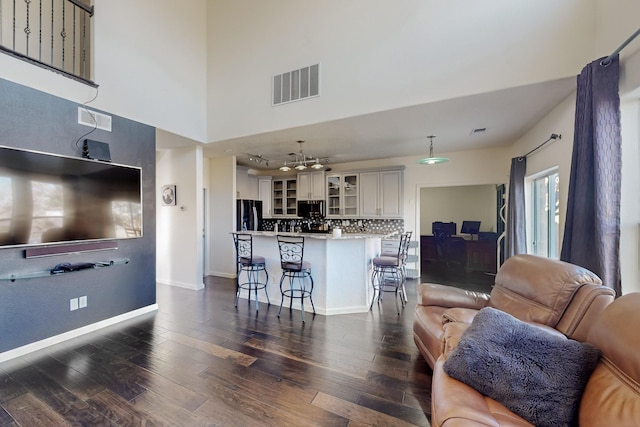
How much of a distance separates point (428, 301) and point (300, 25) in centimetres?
410

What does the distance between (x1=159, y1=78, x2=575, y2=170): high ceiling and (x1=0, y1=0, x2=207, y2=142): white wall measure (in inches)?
35.7

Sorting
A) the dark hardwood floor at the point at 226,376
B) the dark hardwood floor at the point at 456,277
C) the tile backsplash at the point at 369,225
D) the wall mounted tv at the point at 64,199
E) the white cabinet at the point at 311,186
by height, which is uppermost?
the white cabinet at the point at 311,186

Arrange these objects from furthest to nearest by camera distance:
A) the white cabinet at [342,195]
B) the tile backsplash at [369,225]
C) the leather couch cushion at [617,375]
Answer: the white cabinet at [342,195], the tile backsplash at [369,225], the leather couch cushion at [617,375]

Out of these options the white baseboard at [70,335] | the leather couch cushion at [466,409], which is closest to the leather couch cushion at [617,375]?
the leather couch cushion at [466,409]

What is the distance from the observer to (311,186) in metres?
6.68

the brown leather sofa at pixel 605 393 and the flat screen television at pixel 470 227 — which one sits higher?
the flat screen television at pixel 470 227

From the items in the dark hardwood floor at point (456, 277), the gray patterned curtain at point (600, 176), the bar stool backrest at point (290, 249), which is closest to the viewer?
the gray patterned curtain at point (600, 176)

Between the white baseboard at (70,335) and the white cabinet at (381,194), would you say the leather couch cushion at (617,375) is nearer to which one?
A: the white baseboard at (70,335)

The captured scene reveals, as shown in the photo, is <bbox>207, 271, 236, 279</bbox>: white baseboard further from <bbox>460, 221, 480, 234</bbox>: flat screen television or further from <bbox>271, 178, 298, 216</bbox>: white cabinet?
<bbox>460, 221, 480, 234</bbox>: flat screen television

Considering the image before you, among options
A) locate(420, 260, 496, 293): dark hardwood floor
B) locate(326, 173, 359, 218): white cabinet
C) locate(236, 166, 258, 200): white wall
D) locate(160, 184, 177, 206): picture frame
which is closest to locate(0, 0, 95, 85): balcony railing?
locate(160, 184, 177, 206): picture frame

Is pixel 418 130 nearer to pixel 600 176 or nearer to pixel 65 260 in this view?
pixel 600 176

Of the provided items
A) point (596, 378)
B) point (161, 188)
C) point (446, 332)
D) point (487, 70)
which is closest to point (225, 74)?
point (161, 188)

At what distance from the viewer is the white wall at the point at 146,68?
3035mm

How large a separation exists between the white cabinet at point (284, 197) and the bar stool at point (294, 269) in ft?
9.95
